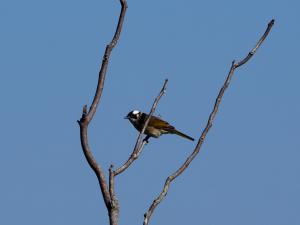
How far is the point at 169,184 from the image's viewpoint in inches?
129

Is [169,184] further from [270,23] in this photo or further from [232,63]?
[270,23]

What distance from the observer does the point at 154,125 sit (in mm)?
16141

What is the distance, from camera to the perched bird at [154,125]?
16.0 m

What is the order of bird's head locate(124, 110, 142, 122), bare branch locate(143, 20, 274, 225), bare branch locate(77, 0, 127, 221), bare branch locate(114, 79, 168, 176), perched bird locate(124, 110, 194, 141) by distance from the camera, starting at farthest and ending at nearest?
bird's head locate(124, 110, 142, 122)
perched bird locate(124, 110, 194, 141)
bare branch locate(114, 79, 168, 176)
bare branch locate(143, 20, 274, 225)
bare branch locate(77, 0, 127, 221)

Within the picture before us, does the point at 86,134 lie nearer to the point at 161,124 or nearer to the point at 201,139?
the point at 201,139

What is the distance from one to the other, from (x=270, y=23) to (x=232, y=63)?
476 mm

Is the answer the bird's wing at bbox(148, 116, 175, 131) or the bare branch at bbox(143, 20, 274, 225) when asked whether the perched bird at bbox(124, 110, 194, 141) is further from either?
the bare branch at bbox(143, 20, 274, 225)

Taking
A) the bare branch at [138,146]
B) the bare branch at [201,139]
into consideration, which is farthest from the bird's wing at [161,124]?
the bare branch at [201,139]

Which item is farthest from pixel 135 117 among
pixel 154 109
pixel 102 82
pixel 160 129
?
pixel 102 82

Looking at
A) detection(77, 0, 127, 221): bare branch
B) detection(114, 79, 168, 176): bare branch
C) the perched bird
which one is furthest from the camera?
the perched bird

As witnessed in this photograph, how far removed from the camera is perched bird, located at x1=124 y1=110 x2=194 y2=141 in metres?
16.0

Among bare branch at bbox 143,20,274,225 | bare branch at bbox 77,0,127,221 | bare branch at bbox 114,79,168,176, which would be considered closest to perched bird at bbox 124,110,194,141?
bare branch at bbox 114,79,168,176

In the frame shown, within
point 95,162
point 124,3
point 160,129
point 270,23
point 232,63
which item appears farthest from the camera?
point 160,129

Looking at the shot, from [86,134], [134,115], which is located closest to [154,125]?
[134,115]
